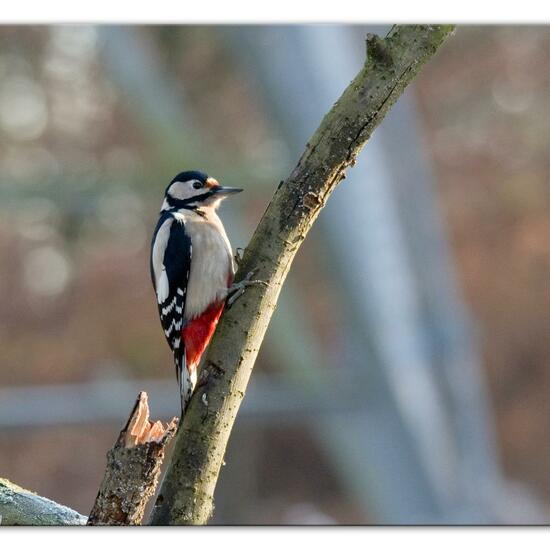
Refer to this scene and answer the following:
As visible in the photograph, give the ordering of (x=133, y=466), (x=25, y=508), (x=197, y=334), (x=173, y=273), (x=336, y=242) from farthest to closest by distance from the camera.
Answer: (x=336, y=242) < (x=173, y=273) < (x=197, y=334) < (x=25, y=508) < (x=133, y=466)

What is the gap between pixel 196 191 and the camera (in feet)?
9.77

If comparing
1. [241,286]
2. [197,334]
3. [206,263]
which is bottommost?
Result: [241,286]

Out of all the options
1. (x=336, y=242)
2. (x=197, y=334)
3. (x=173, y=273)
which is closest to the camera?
(x=197, y=334)

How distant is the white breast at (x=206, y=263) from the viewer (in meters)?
2.71

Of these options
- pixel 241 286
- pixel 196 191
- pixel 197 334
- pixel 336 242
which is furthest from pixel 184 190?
pixel 336 242

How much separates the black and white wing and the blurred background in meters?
2.20

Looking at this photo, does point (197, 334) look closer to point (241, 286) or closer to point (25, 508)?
point (241, 286)

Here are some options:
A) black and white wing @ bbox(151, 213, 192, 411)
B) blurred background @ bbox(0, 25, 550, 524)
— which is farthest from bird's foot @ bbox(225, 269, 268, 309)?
blurred background @ bbox(0, 25, 550, 524)

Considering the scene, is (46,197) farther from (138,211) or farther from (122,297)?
(122,297)

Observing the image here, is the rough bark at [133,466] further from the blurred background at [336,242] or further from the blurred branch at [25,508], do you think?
the blurred background at [336,242]

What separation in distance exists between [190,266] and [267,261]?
571 millimetres

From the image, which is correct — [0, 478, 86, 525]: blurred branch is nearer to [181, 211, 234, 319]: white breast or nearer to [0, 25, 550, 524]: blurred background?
[181, 211, 234, 319]: white breast

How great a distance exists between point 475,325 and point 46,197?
8.54ft
